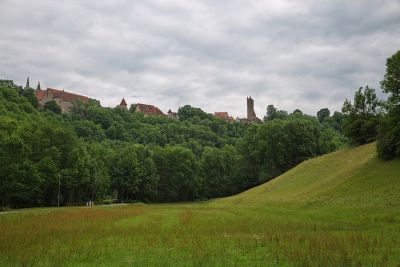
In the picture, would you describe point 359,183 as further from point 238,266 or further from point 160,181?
point 160,181

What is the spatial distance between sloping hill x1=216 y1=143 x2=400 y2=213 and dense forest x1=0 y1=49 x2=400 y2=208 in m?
3.82

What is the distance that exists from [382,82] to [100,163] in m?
66.4

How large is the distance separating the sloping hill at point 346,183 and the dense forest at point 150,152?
3.82 m

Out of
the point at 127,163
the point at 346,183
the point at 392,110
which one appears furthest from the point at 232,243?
the point at 127,163

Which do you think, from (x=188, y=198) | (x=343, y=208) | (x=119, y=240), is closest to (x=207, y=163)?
(x=188, y=198)

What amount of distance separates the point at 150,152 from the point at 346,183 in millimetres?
76869

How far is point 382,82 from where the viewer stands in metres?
52.1

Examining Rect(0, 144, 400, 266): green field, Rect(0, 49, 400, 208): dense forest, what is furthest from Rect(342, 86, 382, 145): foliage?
Rect(0, 144, 400, 266): green field

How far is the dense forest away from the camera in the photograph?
65250mm

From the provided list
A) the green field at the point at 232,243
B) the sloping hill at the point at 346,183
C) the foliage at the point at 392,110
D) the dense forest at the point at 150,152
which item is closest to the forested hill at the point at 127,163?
the dense forest at the point at 150,152

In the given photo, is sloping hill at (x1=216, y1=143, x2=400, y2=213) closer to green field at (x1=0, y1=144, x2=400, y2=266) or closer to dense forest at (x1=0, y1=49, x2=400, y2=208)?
green field at (x1=0, y1=144, x2=400, y2=266)

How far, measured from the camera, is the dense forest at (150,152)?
65.2m

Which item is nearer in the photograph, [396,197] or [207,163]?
[396,197]

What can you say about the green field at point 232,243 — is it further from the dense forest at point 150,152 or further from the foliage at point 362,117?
the foliage at point 362,117
